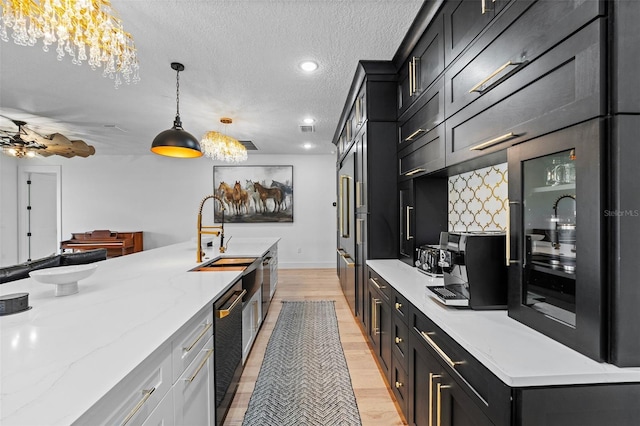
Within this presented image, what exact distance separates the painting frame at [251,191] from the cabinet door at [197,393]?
16.7 feet

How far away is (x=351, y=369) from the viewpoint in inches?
91.4

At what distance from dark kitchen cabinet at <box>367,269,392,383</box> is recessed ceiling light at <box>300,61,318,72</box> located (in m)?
1.97

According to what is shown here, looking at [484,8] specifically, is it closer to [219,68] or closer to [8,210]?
[219,68]

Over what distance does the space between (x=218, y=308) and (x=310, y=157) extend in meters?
5.30

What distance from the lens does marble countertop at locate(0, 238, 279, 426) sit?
63 cm

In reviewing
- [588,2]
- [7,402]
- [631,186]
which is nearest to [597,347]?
[631,186]

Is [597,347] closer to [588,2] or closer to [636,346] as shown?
[636,346]

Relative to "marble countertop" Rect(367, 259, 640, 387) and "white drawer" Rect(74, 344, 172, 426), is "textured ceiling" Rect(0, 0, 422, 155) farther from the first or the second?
"white drawer" Rect(74, 344, 172, 426)

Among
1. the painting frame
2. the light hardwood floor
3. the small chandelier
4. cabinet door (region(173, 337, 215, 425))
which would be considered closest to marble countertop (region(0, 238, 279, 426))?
cabinet door (region(173, 337, 215, 425))

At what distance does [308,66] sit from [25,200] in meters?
7.65

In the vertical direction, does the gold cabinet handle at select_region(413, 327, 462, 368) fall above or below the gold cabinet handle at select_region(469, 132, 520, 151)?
below

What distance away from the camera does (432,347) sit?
4.08ft

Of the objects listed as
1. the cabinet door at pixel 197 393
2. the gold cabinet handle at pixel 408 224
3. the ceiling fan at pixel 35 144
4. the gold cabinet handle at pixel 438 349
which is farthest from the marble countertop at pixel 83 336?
the ceiling fan at pixel 35 144

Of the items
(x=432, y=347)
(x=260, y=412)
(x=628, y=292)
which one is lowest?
(x=260, y=412)
